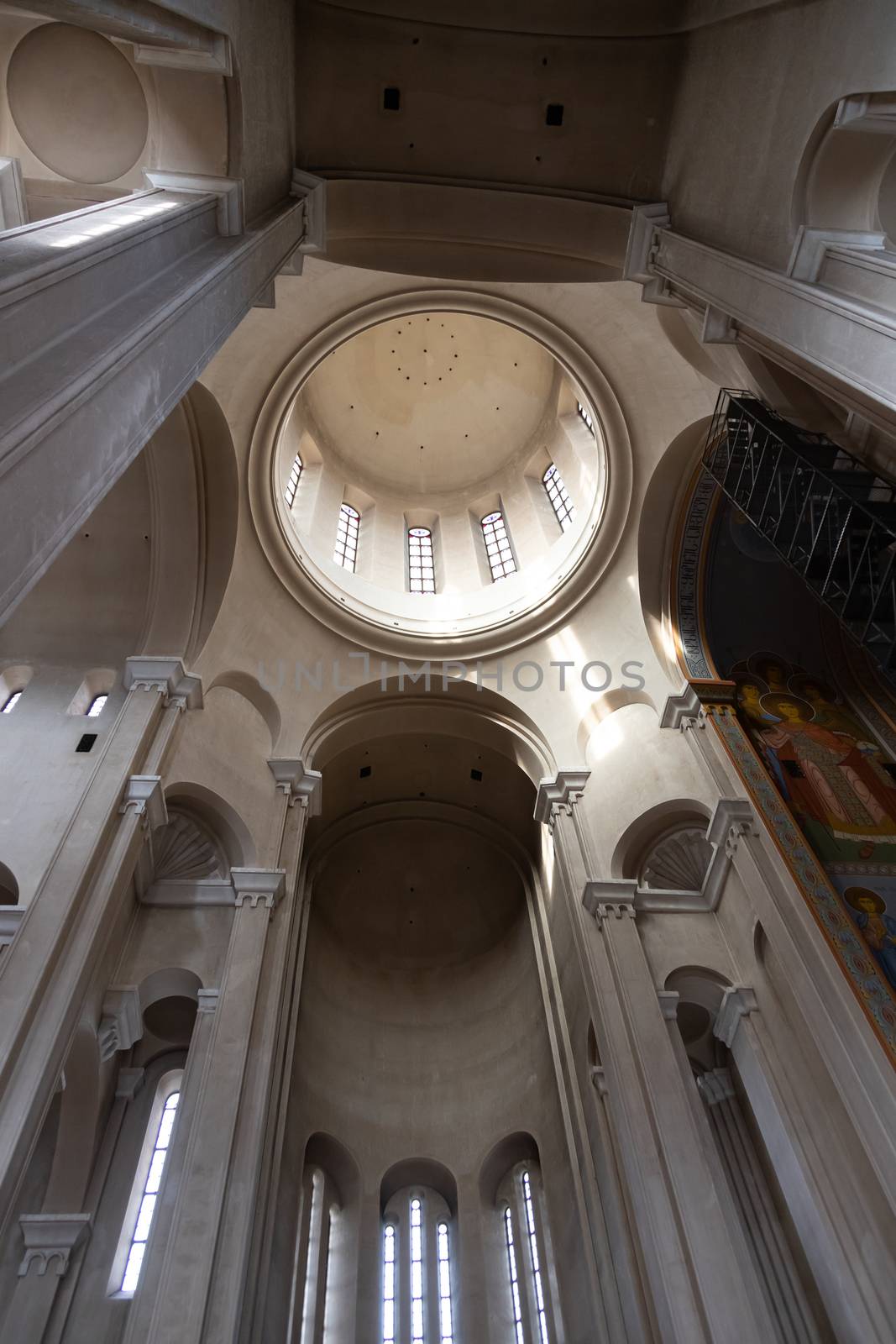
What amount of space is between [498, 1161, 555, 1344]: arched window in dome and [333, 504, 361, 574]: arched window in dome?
33.5 ft

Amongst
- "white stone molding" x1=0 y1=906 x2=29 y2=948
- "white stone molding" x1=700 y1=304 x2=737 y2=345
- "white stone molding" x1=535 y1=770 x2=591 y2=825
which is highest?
"white stone molding" x1=535 y1=770 x2=591 y2=825

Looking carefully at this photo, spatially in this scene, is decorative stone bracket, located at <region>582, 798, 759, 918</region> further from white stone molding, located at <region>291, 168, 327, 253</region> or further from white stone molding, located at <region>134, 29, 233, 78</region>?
white stone molding, located at <region>134, 29, 233, 78</region>

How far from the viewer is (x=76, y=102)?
19.2 ft

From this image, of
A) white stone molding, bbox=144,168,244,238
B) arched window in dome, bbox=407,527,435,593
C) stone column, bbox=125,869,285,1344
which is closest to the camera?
white stone molding, bbox=144,168,244,238

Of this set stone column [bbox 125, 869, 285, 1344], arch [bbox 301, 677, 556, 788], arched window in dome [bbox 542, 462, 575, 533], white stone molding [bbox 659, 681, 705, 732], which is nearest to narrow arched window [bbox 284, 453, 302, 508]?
arch [bbox 301, 677, 556, 788]

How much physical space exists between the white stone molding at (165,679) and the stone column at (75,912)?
1 centimetres

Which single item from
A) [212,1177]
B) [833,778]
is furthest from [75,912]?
[833,778]

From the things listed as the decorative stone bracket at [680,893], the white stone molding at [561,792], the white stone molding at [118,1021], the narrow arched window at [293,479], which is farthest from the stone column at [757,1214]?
the narrow arched window at [293,479]

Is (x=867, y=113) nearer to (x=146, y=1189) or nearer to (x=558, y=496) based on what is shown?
(x=558, y=496)

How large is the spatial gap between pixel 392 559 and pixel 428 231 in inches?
333

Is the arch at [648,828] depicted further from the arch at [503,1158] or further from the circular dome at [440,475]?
the arch at [503,1158]

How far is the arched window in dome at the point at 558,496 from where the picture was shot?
15930 millimetres

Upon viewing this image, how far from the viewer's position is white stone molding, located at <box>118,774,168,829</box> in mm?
8687

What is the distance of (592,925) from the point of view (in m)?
10.2
